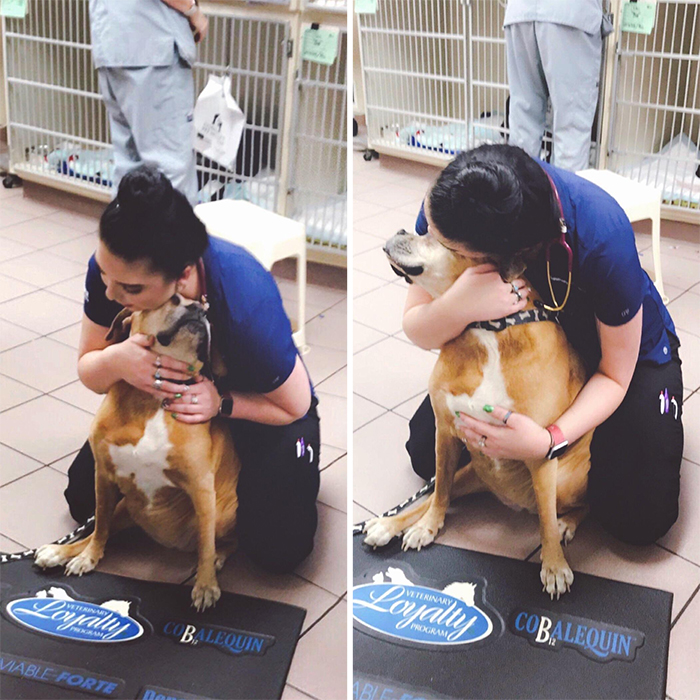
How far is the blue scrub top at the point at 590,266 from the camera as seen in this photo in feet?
3.15

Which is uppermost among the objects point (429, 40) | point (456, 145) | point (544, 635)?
point (429, 40)

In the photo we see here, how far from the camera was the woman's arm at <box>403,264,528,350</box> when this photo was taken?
3.02 ft

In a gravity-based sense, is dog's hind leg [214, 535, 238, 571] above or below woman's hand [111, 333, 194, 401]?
below

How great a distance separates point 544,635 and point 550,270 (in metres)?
0.48

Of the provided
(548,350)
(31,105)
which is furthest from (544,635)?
(31,105)

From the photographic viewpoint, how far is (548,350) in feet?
3.23

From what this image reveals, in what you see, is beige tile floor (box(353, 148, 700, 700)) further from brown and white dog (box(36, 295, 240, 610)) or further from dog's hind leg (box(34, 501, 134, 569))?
dog's hind leg (box(34, 501, 134, 569))

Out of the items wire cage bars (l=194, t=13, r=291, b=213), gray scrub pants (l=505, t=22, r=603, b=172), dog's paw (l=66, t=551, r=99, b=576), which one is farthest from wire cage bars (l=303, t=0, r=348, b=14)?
dog's paw (l=66, t=551, r=99, b=576)

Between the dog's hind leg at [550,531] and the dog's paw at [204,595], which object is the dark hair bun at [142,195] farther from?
the dog's hind leg at [550,531]

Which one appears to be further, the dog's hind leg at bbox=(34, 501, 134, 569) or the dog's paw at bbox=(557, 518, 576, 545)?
the dog's paw at bbox=(557, 518, 576, 545)

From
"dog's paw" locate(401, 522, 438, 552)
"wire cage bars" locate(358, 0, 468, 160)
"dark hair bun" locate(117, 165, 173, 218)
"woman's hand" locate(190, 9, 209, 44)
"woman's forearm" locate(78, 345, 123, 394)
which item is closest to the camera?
"dark hair bun" locate(117, 165, 173, 218)

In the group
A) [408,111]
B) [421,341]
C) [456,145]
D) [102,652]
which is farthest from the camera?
[408,111]

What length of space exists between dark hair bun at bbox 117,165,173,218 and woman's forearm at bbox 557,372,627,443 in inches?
22.6

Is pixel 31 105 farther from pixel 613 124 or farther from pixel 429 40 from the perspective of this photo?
pixel 613 124
